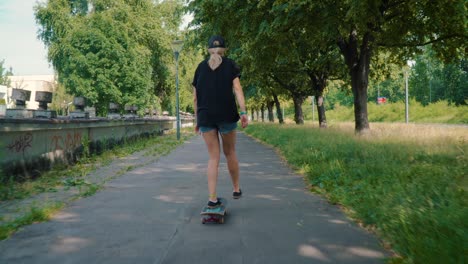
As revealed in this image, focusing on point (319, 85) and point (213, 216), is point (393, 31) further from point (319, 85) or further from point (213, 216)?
point (213, 216)

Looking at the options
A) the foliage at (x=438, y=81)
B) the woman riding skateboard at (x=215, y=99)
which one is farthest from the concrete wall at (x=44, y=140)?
the foliage at (x=438, y=81)

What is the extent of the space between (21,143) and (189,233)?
4591 millimetres

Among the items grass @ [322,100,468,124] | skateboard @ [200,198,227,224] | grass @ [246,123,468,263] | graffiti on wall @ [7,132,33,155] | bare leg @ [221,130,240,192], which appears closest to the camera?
grass @ [246,123,468,263]

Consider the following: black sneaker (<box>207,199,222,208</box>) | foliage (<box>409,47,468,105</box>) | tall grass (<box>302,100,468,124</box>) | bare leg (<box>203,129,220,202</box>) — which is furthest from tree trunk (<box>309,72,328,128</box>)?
tall grass (<box>302,100,468,124</box>)

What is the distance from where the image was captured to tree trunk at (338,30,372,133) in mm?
14470

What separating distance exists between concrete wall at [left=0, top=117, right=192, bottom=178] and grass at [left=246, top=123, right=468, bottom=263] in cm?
485

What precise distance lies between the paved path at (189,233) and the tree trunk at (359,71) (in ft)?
30.0

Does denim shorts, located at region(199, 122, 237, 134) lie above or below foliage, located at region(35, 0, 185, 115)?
below

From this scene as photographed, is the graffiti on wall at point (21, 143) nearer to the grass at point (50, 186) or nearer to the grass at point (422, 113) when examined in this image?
the grass at point (50, 186)

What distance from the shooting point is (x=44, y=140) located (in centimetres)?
A: 816

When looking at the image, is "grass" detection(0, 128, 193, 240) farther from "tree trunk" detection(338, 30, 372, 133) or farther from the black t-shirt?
"tree trunk" detection(338, 30, 372, 133)

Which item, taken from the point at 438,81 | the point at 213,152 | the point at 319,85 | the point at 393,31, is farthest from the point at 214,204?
the point at 438,81

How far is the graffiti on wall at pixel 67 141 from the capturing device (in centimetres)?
874

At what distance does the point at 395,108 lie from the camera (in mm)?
54562
